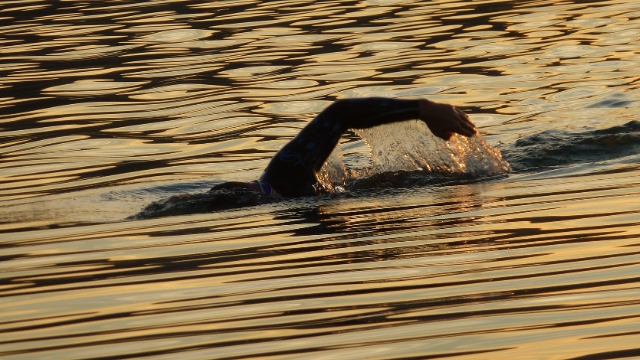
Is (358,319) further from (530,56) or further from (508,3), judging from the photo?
(508,3)

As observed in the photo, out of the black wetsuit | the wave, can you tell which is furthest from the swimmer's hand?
the wave

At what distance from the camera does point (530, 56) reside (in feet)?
50.2

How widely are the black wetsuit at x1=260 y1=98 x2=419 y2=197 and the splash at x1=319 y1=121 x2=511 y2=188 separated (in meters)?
0.32

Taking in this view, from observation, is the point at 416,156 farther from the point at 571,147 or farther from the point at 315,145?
the point at 571,147

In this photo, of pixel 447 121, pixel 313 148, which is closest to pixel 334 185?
pixel 313 148

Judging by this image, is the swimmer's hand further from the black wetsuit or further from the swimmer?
the black wetsuit

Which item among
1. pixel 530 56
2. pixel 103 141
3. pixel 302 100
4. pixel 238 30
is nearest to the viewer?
pixel 103 141

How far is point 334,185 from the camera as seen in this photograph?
965 cm

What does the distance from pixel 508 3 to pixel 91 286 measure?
45.6 ft

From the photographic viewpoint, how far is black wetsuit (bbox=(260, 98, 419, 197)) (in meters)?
8.97

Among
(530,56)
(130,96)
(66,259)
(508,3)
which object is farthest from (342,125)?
(508,3)

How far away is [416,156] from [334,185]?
731mm

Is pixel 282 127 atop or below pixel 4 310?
below

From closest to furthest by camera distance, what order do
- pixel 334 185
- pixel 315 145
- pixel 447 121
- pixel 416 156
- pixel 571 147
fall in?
1. pixel 447 121
2. pixel 315 145
3. pixel 334 185
4. pixel 416 156
5. pixel 571 147
